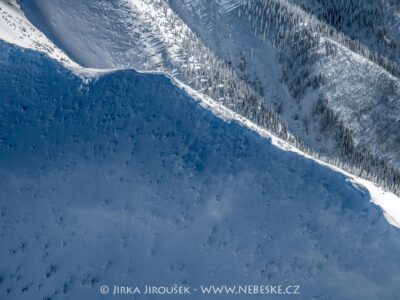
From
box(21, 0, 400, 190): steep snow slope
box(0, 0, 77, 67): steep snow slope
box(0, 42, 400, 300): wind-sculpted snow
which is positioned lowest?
box(21, 0, 400, 190): steep snow slope

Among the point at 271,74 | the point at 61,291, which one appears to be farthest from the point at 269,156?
the point at 271,74

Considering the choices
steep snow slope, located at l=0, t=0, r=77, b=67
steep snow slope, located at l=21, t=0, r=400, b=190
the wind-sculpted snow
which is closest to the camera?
the wind-sculpted snow

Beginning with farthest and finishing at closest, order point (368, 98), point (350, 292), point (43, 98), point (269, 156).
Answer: point (368, 98)
point (43, 98)
point (269, 156)
point (350, 292)

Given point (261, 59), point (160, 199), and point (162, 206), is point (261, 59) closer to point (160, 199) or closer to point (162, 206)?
point (160, 199)

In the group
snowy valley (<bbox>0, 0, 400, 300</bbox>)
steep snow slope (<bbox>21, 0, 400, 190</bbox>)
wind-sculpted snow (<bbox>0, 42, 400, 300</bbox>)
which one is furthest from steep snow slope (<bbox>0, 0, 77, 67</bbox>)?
wind-sculpted snow (<bbox>0, 42, 400, 300</bbox>)

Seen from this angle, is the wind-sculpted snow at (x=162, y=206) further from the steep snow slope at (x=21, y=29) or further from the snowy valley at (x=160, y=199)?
the steep snow slope at (x=21, y=29)

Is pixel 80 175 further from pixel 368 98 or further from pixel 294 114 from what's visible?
pixel 368 98

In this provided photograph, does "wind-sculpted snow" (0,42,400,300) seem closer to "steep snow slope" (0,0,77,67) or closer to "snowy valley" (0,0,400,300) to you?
"snowy valley" (0,0,400,300)
